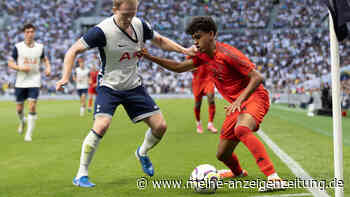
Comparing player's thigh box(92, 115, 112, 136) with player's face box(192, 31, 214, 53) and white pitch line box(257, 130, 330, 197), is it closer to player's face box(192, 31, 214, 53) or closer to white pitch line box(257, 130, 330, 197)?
player's face box(192, 31, 214, 53)

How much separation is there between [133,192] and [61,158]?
3.00 meters

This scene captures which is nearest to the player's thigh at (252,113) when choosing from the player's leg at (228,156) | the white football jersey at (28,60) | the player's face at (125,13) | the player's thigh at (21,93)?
the player's leg at (228,156)

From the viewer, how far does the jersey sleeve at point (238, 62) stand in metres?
4.58

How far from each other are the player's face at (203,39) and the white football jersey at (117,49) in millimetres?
904

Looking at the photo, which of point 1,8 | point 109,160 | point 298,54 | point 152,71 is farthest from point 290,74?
point 1,8

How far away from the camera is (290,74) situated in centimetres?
3312

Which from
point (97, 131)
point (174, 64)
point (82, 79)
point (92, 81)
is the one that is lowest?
point (92, 81)

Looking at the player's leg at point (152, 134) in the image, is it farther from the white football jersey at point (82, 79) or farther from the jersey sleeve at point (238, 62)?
the white football jersey at point (82, 79)

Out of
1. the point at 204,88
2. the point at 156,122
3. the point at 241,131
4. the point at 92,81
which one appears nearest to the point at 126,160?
the point at 156,122

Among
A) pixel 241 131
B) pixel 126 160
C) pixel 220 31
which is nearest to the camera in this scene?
pixel 241 131

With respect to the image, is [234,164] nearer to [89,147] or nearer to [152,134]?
[152,134]

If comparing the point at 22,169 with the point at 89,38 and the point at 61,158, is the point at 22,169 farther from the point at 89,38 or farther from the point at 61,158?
the point at 89,38

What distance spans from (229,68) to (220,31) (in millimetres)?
37371

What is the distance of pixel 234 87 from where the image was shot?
5023mm
